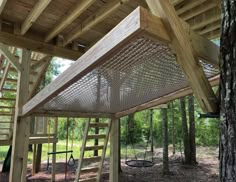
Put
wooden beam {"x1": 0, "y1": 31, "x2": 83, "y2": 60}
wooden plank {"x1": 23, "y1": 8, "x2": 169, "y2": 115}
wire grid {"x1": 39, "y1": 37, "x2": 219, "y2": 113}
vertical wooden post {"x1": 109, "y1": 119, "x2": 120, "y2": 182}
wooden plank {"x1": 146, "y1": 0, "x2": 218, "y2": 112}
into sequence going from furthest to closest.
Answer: vertical wooden post {"x1": 109, "y1": 119, "x2": 120, "y2": 182} → wooden beam {"x1": 0, "y1": 31, "x2": 83, "y2": 60} → wire grid {"x1": 39, "y1": 37, "x2": 219, "y2": 113} → wooden plank {"x1": 146, "y1": 0, "x2": 218, "y2": 112} → wooden plank {"x1": 23, "y1": 8, "x2": 169, "y2": 115}

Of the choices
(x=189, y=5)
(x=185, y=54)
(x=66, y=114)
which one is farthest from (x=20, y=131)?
(x=189, y=5)

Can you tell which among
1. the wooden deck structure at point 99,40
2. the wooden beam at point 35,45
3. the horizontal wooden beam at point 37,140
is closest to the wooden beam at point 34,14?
the wooden deck structure at point 99,40

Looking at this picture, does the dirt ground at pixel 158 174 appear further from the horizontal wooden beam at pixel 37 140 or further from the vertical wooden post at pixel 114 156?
the vertical wooden post at pixel 114 156

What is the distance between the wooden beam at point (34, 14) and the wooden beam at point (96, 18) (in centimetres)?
60

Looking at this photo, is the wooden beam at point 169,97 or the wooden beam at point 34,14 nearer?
the wooden beam at point 169,97

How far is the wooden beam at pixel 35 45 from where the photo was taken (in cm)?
275

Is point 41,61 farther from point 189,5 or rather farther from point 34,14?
point 189,5

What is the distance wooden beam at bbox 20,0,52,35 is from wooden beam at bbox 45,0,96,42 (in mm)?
321

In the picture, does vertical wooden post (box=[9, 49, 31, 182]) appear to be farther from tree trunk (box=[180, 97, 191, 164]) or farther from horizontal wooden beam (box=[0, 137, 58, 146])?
tree trunk (box=[180, 97, 191, 164])

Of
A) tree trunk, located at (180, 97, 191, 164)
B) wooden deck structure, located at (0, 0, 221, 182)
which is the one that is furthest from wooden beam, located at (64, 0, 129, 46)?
tree trunk, located at (180, 97, 191, 164)

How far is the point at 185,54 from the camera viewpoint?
114cm

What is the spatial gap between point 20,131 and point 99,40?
1970mm

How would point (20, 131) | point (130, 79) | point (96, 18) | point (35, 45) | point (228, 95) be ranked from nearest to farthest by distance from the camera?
point (228, 95) < point (130, 79) < point (96, 18) < point (20, 131) < point (35, 45)

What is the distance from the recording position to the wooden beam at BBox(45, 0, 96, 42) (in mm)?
2355
